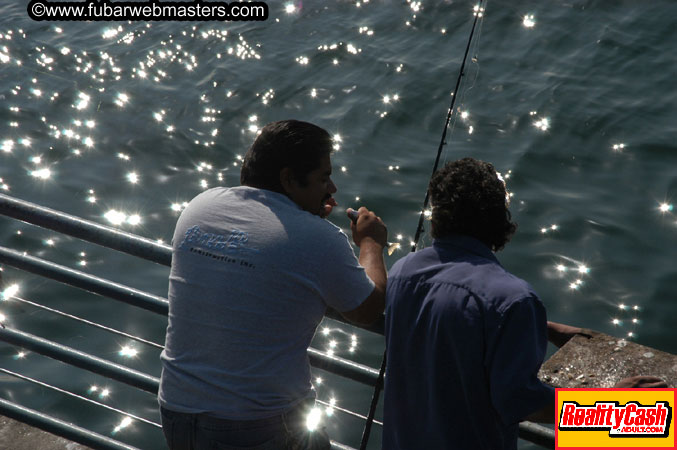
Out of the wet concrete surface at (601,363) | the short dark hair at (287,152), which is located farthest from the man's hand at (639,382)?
the short dark hair at (287,152)

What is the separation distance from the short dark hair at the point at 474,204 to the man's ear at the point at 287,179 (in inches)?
23.0

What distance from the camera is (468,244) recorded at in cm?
260

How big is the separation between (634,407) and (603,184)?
17.8 ft

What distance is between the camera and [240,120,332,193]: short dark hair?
273 cm

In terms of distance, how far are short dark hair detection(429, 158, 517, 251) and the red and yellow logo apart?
28.1 inches

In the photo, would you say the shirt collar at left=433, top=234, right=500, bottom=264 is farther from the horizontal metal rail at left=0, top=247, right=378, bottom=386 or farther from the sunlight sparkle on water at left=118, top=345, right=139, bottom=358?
the sunlight sparkle on water at left=118, top=345, right=139, bottom=358

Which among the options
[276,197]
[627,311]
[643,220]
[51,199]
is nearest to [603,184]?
[643,220]

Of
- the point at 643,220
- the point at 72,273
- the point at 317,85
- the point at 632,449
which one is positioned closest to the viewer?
the point at 632,449

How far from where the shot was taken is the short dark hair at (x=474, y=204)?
2607 millimetres

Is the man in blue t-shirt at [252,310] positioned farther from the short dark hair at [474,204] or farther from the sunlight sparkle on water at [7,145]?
the sunlight sparkle on water at [7,145]

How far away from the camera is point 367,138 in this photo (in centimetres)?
937

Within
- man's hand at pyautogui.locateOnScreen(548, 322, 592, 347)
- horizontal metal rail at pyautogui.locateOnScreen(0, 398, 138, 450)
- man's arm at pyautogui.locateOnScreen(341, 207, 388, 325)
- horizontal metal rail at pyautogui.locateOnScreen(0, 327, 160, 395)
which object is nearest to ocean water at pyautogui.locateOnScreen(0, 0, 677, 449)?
horizontal metal rail at pyautogui.locateOnScreen(0, 398, 138, 450)

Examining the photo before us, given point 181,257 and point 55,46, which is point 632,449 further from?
point 55,46

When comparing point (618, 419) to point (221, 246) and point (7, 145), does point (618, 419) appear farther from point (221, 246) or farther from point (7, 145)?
point (7, 145)
